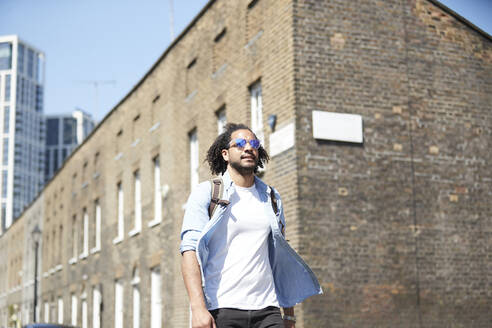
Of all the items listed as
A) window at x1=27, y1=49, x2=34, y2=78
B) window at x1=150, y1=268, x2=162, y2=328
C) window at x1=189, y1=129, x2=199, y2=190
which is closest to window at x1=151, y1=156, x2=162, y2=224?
window at x1=150, y1=268, x2=162, y2=328

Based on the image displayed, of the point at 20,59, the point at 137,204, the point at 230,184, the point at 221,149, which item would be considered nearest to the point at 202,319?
the point at 230,184

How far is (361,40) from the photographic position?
45.1 feet

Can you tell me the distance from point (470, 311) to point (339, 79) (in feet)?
15.9

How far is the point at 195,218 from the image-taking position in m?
4.12

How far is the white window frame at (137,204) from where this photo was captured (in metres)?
23.7

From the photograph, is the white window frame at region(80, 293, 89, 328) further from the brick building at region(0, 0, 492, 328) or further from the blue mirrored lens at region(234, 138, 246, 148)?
the blue mirrored lens at region(234, 138, 246, 148)

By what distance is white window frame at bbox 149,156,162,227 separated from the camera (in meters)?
21.7

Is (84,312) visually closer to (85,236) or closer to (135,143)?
(85,236)

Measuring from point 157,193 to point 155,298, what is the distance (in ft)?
10.3

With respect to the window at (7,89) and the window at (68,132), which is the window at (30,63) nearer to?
the window at (7,89)

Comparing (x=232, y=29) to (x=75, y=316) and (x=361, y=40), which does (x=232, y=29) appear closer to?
(x=361, y=40)

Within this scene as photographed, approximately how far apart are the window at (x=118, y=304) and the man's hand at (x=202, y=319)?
73.0ft

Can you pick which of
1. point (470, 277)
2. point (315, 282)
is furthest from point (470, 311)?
point (315, 282)

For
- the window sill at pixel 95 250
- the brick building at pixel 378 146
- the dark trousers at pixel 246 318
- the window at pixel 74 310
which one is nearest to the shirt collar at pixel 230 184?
the dark trousers at pixel 246 318
